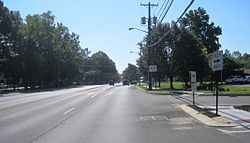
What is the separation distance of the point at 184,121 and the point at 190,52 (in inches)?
1839

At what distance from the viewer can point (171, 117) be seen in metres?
20.8

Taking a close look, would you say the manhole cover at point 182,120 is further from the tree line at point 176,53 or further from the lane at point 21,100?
the tree line at point 176,53

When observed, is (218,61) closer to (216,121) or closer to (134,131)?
(216,121)

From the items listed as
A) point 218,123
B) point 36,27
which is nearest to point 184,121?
point 218,123

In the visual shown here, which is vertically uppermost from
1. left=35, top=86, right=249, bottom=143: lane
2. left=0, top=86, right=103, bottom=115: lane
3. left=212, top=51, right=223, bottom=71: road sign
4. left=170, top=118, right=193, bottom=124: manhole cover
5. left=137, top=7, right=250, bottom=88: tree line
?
left=137, top=7, right=250, bottom=88: tree line

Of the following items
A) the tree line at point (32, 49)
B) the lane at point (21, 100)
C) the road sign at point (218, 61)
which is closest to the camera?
the road sign at point (218, 61)

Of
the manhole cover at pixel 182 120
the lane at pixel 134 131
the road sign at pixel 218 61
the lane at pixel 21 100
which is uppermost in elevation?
the road sign at pixel 218 61

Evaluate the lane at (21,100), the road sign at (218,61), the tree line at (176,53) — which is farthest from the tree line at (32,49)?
the road sign at (218,61)

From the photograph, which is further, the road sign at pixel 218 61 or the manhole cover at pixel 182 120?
the road sign at pixel 218 61

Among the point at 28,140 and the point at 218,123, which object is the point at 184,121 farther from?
the point at 28,140

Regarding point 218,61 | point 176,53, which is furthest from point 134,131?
point 176,53

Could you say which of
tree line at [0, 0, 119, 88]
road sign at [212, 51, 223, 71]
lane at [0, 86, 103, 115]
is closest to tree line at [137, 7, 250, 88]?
lane at [0, 86, 103, 115]

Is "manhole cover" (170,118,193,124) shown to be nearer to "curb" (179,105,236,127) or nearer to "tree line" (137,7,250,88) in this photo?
"curb" (179,105,236,127)

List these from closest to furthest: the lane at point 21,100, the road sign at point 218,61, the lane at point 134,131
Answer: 1. the lane at point 134,131
2. the road sign at point 218,61
3. the lane at point 21,100
